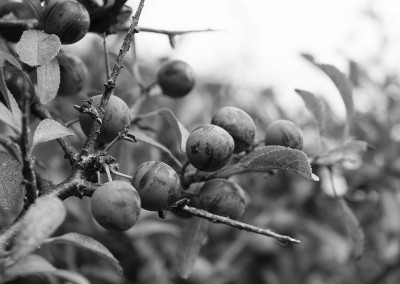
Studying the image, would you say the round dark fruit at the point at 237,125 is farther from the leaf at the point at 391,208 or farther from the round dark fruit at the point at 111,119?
the leaf at the point at 391,208

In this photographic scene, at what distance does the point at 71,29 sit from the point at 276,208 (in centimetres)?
154

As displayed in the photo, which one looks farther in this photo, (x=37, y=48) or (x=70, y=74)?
(x=70, y=74)

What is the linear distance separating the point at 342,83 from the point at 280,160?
47cm

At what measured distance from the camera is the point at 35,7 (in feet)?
3.34

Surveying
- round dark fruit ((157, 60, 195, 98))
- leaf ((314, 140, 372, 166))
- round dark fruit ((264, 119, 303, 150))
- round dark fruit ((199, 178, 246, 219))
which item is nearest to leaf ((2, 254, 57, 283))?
round dark fruit ((199, 178, 246, 219))

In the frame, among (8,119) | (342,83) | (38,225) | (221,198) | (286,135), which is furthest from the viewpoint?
(342,83)

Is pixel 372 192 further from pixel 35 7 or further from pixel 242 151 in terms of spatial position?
pixel 35 7

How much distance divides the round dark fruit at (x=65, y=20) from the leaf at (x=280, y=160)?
0.41 m

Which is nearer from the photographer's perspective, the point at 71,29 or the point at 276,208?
the point at 71,29

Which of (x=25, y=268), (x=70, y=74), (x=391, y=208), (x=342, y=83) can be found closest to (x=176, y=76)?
(x=70, y=74)

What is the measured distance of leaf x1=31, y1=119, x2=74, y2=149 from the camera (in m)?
0.80

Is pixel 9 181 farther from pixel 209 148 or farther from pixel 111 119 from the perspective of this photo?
pixel 209 148

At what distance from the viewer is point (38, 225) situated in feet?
2.02

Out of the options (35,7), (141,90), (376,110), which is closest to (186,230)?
(141,90)
